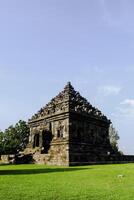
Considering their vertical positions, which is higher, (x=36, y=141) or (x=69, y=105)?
(x=69, y=105)

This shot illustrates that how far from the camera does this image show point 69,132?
104ft

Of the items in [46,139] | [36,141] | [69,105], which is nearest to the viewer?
[69,105]

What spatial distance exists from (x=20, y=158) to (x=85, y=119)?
8.38m

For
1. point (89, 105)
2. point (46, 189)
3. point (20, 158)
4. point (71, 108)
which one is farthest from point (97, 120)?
point (46, 189)

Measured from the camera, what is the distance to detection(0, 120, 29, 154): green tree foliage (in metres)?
45.3

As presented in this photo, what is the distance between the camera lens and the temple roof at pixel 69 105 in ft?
110

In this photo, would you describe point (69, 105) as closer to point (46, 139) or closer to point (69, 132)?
point (69, 132)

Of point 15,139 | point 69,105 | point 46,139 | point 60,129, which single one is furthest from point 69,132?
point 15,139

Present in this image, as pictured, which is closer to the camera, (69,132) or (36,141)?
(69,132)

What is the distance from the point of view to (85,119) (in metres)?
34.2

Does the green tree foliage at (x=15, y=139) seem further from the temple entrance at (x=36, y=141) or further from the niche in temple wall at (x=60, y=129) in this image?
the niche in temple wall at (x=60, y=129)

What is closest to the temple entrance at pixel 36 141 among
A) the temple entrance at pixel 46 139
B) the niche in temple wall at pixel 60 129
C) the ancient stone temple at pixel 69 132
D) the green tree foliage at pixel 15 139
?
the ancient stone temple at pixel 69 132

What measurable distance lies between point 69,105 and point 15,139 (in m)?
17.5

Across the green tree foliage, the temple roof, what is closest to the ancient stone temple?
the temple roof
